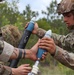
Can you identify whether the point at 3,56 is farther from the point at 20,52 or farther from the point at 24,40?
the point at 24,40

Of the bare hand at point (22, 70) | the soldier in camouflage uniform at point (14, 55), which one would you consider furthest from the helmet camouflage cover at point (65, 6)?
the bare hand at point (22, 70)

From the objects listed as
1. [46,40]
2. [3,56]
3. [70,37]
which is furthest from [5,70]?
[70,37]

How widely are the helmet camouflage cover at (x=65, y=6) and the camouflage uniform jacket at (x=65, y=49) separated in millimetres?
311

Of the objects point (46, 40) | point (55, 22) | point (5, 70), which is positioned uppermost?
point (46, 40)

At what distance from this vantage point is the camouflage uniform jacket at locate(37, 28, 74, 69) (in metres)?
4.75

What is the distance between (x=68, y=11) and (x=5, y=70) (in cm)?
124

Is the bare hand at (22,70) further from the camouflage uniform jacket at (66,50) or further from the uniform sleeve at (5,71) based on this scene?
the camouflage uniform jacket at (66,50)

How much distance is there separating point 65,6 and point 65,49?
55 cm

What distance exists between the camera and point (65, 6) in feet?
17.7

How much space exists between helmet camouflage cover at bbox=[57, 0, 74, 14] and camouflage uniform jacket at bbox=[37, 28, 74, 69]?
0.31m

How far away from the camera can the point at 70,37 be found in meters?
5.35

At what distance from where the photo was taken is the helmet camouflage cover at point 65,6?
532 cm

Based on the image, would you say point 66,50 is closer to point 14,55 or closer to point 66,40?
point 66,40

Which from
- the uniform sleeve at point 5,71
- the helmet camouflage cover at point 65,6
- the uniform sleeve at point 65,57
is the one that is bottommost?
the uniform sleeve at point 5,71
